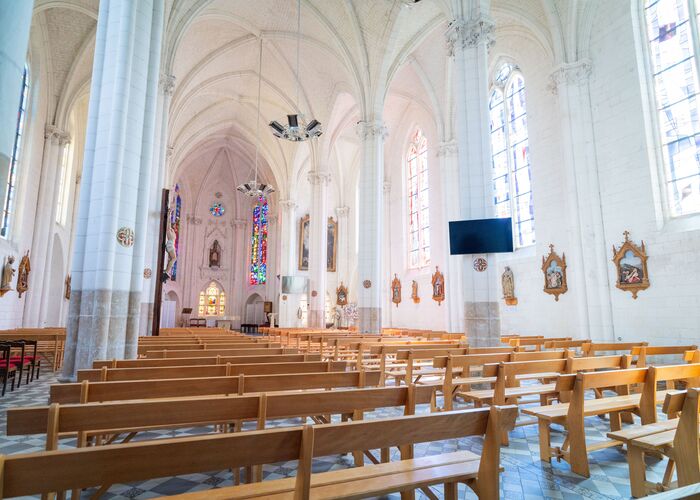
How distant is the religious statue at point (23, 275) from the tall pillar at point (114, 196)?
954cm

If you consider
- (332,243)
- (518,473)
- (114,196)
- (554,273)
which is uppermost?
(332,243)

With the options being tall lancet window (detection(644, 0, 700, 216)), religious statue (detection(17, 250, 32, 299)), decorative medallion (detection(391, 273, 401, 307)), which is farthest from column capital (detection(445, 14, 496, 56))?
religious statue (detection(17, 250, 32, 299))

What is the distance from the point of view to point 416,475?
77.7 inches

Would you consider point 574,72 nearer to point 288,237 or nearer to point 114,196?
point 114,196

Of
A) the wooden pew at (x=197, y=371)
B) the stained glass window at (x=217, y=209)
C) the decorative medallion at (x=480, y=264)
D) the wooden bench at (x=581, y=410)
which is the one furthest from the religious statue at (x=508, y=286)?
the stained glass window at (x=217, y=209)

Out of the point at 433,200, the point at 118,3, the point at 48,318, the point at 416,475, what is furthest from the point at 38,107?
the point at 416,475

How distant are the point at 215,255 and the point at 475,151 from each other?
2694 cm

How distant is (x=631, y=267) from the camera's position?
10445 millimetres

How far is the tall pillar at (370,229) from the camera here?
1446 centimetres

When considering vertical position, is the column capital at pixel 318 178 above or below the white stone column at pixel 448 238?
above

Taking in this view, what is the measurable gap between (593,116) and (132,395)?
13.1 metres

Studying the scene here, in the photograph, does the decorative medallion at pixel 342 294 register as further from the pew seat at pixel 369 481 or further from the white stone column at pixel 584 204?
the pew seat at pixel 369 481

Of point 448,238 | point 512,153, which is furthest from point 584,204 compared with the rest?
point 448,238

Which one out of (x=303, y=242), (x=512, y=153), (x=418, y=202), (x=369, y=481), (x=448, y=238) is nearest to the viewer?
(x=369, y=481)
